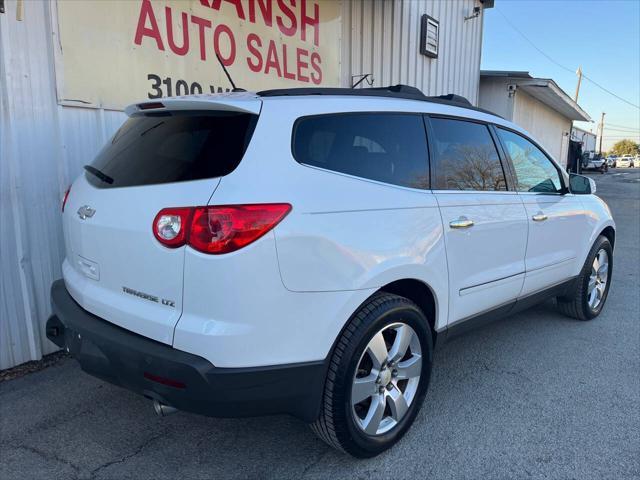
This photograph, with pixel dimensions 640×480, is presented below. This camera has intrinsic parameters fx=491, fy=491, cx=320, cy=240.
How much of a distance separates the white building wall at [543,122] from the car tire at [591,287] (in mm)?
6505

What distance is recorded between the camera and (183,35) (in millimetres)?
4391

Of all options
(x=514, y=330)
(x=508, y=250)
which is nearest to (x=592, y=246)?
(x=514, y=330)

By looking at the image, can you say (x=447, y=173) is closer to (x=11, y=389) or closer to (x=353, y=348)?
(x=353, y=348)

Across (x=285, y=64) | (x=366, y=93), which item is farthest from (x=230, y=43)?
(x=366, y=93)

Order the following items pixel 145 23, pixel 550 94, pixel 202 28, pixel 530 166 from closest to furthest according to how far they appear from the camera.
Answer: pixel 530 166, pixel 145 23, pixel 202 28, pixel 550 94

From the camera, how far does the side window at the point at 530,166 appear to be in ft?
11.7

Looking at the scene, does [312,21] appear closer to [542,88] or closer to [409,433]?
[409,433]

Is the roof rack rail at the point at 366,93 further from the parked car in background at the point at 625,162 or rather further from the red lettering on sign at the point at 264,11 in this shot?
the parked car in background at the point at 625,162

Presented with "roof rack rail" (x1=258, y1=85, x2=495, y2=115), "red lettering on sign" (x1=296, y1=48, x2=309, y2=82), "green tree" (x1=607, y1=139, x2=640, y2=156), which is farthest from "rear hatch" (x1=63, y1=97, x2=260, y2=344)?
"green tree" (x1=607, y1=139, x2=640, y2=156)

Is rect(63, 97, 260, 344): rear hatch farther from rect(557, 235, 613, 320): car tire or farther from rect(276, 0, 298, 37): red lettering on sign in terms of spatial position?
rect(557, 235, 613, 320): car tire

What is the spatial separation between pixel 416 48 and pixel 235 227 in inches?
280

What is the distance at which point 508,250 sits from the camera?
328 centimetres

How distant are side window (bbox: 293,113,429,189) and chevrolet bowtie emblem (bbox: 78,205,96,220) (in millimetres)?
1028

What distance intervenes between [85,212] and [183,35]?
2624mm
